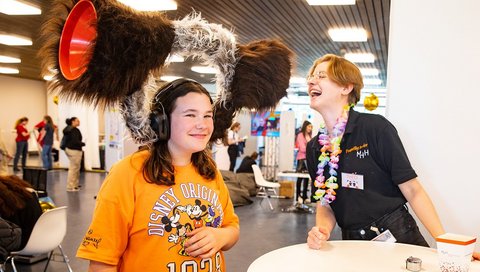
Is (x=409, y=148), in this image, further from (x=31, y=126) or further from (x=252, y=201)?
(x=31, y=126)

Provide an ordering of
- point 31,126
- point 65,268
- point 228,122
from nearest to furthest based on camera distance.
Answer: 1. point 228,122
2. point 65,268
3. point 31,126

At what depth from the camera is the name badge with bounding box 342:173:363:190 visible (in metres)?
1.80

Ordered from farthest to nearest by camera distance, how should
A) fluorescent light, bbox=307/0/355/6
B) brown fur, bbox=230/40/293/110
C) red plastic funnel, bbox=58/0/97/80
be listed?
1. fluorescent light, bbox=307/0/355/6
2. brown fur, bbox=230/40/293/110
3. red plastic funnel, bbox=58/0/97/80

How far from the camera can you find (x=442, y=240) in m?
1.34

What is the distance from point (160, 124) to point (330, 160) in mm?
920

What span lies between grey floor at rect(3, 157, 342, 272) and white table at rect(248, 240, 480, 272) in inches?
100

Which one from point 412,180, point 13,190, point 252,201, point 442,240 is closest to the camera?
point 442,240

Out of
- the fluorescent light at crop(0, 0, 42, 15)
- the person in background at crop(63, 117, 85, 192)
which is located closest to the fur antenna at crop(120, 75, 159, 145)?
the fluorescent light at crop(0, 0, 42, 15)

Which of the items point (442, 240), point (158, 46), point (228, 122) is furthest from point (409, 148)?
point (158, 46)

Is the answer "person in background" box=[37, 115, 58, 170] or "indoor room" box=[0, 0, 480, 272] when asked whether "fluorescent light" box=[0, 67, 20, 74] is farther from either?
"indoor room" box=[0, 0, 480, 272]

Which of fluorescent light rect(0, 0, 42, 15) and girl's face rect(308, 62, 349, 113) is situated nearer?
girl's face rect(308, 62, 349, 113)

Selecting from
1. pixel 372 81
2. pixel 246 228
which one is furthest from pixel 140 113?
pixel 372 81

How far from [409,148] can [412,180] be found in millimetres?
527

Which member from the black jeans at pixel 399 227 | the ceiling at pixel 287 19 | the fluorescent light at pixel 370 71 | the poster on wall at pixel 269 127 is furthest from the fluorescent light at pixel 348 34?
the black jeans at pixel 399 227
